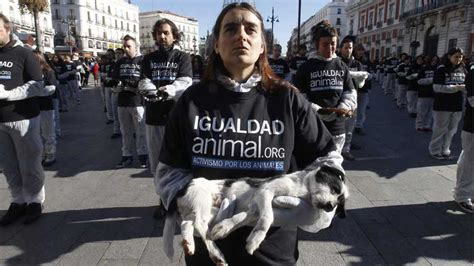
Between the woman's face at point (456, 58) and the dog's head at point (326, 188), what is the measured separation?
232 inches

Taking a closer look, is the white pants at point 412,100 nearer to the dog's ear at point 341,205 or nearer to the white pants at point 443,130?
the white pants at point 443,130

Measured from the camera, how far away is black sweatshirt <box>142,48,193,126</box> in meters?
4.24

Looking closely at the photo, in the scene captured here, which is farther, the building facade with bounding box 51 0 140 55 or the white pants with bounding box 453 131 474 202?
the building facade with bounding box 51 0 140 55

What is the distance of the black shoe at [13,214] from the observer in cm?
380

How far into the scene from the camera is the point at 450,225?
3.78 meters

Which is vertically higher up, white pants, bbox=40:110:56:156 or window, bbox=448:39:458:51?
window, bbox=448:39:458:51

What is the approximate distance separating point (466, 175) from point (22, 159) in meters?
5.52

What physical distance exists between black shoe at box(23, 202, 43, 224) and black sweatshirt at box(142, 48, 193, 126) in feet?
5.46

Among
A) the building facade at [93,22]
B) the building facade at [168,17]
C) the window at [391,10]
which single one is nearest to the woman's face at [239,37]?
the window at [391,10]

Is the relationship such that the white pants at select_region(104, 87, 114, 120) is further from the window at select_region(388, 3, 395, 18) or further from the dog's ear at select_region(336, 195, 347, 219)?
the window at select_region(388, 3, 395, 18)

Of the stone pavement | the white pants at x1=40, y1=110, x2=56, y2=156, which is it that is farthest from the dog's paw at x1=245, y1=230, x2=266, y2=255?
the white pants at x1=40, y1=110, x2=56, y2=156

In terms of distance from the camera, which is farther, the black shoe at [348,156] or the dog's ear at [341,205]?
the black shoe at [348,156]

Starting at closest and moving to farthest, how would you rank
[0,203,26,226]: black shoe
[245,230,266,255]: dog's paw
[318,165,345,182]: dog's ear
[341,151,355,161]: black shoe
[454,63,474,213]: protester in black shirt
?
[245,230,266,255]: dog's paw → [318,165,345,182]: dog's ear → [0,203,26,226]: black shoe → [454,63,474,213]: protester in black shirt → [341,151,355,161]: black shoe

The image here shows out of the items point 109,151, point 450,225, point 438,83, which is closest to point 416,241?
point 450,225
